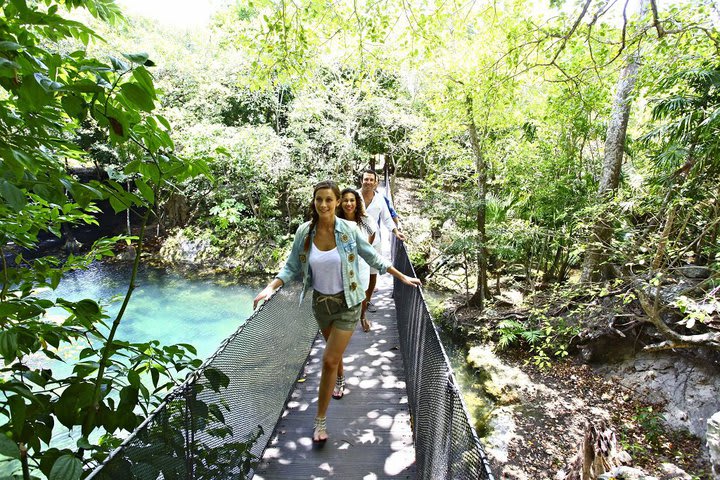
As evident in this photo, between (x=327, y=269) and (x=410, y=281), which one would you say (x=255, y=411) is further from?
(x=410, y=281)

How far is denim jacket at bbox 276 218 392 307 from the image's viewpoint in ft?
6.78

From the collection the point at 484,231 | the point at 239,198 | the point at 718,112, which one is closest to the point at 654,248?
the point at 718,112

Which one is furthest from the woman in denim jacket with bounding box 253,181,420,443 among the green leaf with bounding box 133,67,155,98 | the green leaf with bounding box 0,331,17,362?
the green leaf with bounding box 133,67,155,98

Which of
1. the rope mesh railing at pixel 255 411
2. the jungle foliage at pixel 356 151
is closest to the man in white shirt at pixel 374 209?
the rope mesh railing at pixel 255 411

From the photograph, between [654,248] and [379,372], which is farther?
[654,248]

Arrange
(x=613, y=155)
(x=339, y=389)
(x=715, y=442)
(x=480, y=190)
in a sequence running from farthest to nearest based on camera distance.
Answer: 1. (x=480, y=190)
2. (x=613, y=155)
3. (x=715, y=442)
4. (x=339, y=389)

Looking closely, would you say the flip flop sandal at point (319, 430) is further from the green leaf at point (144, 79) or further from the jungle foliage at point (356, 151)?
the green leaf at point (144, 79)

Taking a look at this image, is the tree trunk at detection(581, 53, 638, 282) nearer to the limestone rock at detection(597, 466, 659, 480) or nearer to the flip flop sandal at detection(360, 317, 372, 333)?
the limestone rock at detection(597, 466, 659, 480)

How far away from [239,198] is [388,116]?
205 inches

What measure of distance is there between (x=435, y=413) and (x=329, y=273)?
0.84 m

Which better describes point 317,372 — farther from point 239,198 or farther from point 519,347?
point 239,198

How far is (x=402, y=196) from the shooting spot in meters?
13.3

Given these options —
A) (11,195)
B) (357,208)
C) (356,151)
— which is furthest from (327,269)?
(356,151)

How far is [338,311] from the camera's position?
209cm
